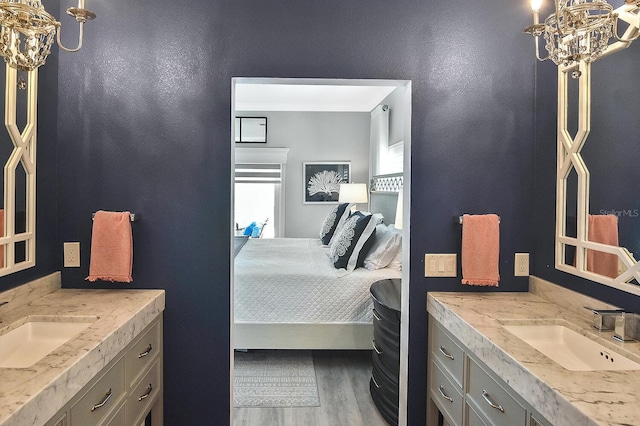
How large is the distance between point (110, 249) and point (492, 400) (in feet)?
6.08

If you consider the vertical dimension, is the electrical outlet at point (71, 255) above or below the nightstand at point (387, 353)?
above

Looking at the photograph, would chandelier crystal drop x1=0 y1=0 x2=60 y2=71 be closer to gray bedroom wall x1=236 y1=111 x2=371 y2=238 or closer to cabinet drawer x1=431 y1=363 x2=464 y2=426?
cabinet drawer x1=431 y1=363 x2=464 y2=426

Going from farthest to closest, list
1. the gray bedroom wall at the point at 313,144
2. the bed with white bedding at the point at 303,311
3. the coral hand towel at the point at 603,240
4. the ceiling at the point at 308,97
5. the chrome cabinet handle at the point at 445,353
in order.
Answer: the gray bedroom wall at the point at 313,144, the ceiling at the point at 308,97, the bed with white bedding at the point at 303,311, the chrome cabinet handle at the point at 445,353, the coral hand towel at the point at 603,240

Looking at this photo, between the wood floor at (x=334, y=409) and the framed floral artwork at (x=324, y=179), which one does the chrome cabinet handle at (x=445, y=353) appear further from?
the framed floral artwork at (x=324, y=179)

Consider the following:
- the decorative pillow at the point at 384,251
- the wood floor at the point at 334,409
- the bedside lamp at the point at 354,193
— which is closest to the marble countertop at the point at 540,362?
the wood floor at the point at 334,409

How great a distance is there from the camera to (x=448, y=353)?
7.06ft

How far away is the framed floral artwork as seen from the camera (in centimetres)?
732

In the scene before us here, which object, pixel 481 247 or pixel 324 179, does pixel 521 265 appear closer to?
pixel 481 247

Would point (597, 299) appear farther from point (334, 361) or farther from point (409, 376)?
point (334, 361)

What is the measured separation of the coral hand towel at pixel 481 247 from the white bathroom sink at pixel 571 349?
1.51ft

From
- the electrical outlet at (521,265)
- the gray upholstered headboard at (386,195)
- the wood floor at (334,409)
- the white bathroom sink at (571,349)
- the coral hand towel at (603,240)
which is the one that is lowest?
the wood floor at (334,409)

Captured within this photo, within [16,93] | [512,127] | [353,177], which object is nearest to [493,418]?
[512,127]

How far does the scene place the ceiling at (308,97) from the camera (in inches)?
241

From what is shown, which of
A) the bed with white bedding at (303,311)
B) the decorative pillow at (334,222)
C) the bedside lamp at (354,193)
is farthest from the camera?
the bedside lamp at (354,193)
